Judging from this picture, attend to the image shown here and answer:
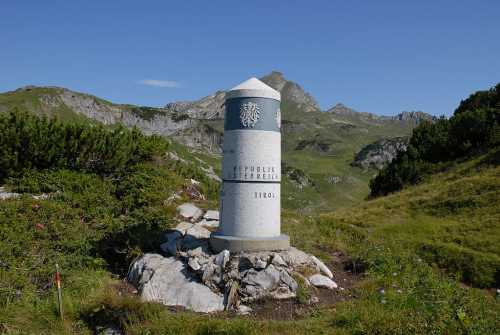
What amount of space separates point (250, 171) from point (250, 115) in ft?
4.42

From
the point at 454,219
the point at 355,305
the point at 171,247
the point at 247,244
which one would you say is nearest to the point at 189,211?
the point at 171,247

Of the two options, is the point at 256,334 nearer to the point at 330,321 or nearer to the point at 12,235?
the point at 330,321

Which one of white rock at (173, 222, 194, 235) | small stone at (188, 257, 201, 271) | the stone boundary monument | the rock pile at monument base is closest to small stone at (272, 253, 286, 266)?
the rock pile at monument base

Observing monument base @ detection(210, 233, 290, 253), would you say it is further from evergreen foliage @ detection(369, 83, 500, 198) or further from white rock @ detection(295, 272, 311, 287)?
evergreen foliage @ detection(369, 83, 500, 198)

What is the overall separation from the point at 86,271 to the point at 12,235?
1.75m

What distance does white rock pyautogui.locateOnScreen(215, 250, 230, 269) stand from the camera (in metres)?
7.89

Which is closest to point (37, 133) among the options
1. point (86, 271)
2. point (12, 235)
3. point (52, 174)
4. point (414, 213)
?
point (52, 174)

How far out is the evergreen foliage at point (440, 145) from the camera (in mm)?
30172

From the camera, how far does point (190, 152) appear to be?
182 m

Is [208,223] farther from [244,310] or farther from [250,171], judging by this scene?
[244,310]

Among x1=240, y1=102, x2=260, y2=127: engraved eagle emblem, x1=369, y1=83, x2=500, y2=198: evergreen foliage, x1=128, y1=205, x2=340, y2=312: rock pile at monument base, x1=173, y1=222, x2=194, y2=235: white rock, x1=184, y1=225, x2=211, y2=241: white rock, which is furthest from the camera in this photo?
x1=369, y1=83, x2=500, y2=198: evergreen foliage

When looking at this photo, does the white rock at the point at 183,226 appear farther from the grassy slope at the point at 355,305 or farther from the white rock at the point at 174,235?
the grassy slope at the point at 355,305

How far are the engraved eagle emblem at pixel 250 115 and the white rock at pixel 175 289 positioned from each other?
141 inches

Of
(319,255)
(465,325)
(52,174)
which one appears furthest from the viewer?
(52,174)
